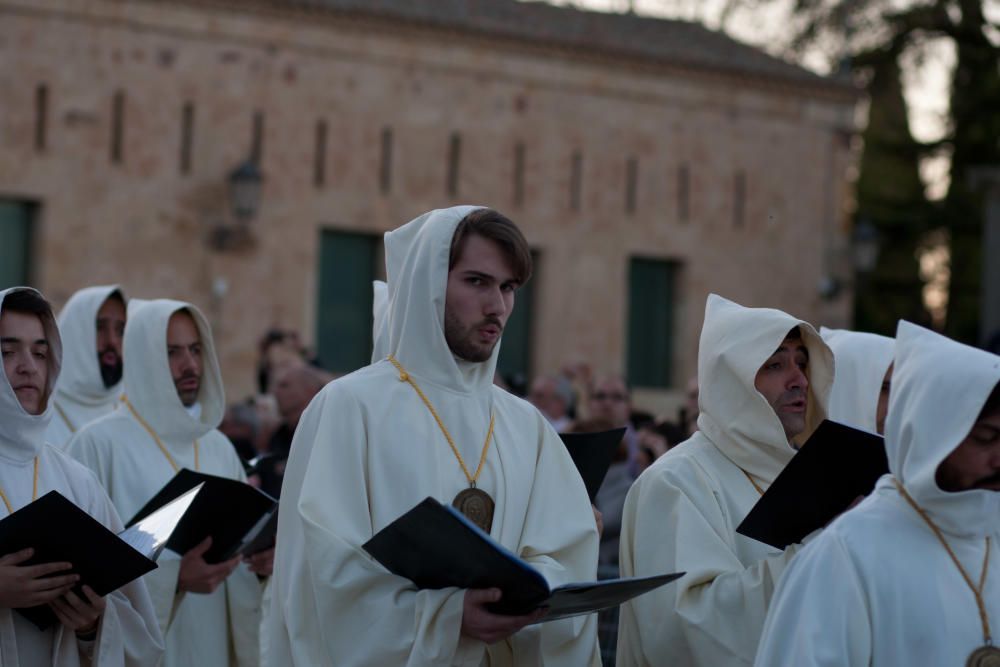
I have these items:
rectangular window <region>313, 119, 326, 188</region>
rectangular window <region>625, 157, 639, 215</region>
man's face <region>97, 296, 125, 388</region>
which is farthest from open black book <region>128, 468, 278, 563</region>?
rectangular window <region>625, 157, 639, 215</region>

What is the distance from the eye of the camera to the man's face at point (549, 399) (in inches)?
509

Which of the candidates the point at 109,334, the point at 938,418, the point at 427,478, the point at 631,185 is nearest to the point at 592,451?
the point at 427,478

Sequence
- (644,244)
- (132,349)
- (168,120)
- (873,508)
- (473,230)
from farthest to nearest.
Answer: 1. (644,244)
2. (168,120)
3. (132,349)
4. (473,230)
5. (873,508)

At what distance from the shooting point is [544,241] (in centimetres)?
2605

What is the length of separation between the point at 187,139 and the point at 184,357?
16.0m

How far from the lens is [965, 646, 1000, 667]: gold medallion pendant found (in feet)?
13.9

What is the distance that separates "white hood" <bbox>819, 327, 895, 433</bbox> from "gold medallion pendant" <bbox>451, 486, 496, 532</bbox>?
2.06 m

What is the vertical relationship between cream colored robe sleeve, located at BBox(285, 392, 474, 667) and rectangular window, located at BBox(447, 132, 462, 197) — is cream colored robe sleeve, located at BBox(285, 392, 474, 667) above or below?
below

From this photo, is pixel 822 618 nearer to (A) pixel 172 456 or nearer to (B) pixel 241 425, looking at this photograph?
(A) pixel 172 456

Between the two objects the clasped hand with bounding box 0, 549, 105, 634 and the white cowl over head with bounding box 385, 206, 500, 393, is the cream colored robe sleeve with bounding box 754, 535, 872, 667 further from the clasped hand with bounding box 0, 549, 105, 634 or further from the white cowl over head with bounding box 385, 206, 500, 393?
the clasped hand with bounding box 0, 549, 105, 634

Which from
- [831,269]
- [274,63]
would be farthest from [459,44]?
[831,269]

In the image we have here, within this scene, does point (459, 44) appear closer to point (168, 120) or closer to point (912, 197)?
point (168, 120)

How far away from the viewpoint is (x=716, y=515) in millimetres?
5645

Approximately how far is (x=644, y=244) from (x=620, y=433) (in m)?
21.3
